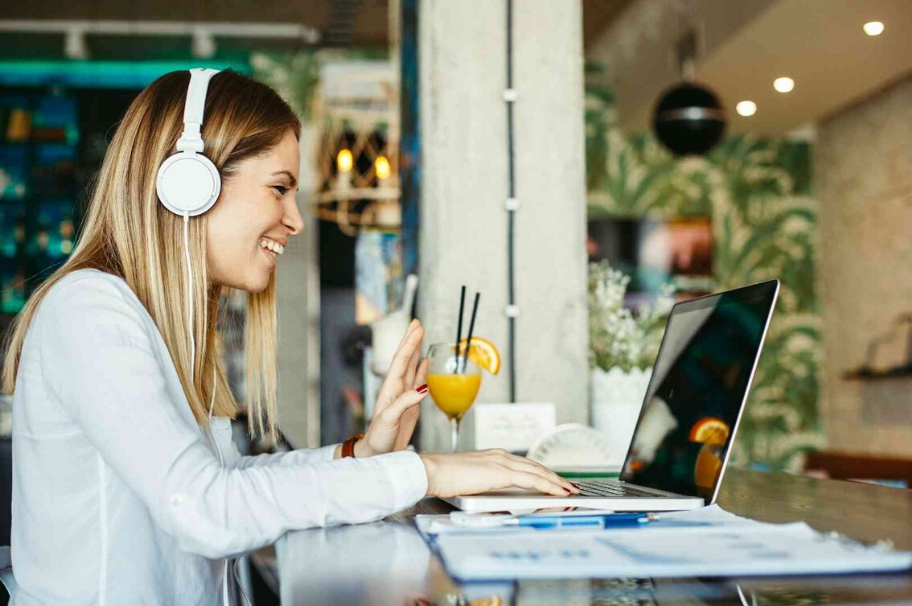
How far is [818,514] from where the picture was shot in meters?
1.18

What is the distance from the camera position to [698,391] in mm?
1410

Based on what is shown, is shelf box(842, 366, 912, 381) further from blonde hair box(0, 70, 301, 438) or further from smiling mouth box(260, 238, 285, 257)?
blonde hair box(0, 70, 301, 438)

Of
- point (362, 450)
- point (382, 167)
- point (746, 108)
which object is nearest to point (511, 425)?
point (362, 450)

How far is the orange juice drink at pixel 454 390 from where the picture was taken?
5.74ft

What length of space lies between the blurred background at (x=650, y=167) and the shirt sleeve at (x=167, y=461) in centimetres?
178

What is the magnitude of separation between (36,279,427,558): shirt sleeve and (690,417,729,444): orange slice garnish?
1.33ft

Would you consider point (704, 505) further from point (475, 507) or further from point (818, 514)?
point (475, 507)

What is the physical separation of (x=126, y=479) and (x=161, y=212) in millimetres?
396

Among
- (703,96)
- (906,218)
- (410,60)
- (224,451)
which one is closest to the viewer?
(224,451)

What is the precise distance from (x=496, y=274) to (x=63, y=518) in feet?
3.74

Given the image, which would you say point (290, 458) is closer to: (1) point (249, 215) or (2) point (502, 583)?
(1) point (249, 215)

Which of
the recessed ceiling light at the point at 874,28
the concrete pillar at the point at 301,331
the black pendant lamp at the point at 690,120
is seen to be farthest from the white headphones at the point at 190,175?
the concrete pillar at the point at 301,331

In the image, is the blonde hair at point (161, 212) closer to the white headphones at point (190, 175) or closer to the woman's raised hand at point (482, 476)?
the white headphones at point (190, 175)

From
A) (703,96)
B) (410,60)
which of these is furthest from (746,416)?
(410,60)
